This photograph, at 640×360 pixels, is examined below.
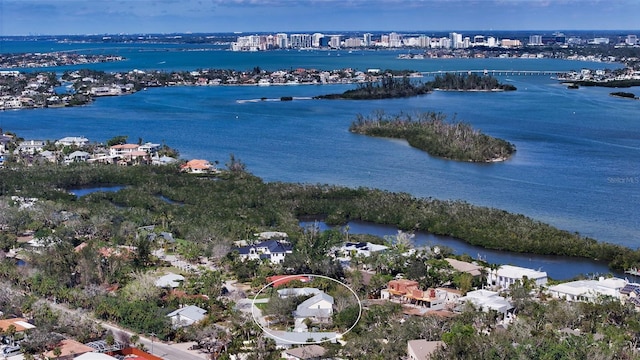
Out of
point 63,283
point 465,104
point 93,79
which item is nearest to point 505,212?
point 63,283

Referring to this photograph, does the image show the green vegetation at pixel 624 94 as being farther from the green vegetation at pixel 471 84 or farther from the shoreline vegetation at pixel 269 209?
the shoreline vegetation at pixel 269 209

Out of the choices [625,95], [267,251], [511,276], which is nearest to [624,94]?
[625,95]

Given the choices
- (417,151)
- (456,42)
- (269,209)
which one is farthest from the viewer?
(456,42)

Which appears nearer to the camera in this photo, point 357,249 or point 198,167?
point 357,249

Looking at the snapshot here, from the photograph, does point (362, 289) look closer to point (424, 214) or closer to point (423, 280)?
point (423, 280)

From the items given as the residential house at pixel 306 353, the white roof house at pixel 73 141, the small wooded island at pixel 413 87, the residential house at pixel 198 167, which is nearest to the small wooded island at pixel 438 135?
the residential house at pixel 198 167

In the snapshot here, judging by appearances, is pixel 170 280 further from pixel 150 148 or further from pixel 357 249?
pixel 150 148

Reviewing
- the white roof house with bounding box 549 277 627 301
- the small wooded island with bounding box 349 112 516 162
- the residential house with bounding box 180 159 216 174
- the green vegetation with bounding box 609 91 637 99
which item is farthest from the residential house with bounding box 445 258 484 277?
the green vegetation with bounding box 609 91 637 99
